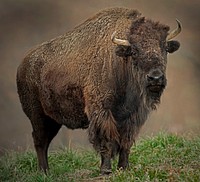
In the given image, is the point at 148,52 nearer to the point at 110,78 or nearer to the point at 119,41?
the point at 119,41

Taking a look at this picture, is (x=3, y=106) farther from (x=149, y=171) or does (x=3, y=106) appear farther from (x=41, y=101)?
(x=149, y=171)

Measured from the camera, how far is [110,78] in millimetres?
10453

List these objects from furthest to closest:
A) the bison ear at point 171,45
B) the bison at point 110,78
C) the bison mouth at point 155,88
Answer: the bison ear at point 171,45 < the bison at point 110,78 < the bison mouth at point 155,88

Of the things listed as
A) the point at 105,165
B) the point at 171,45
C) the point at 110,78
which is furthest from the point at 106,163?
the point at 171,45

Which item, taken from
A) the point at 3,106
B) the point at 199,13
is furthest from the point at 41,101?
the point at 199,13

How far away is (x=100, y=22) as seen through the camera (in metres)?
11.1

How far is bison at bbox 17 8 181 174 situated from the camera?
33.6 ft

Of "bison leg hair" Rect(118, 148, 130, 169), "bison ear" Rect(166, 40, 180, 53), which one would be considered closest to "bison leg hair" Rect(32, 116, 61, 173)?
"bison leg hair" Rect(118, 148, 130, 169)

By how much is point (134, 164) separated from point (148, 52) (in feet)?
5.61

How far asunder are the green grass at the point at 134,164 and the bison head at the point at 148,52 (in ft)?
2.85

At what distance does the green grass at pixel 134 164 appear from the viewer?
9.24 meters

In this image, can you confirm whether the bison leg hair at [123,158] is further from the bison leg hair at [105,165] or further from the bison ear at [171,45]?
the bison ear at [171,45]

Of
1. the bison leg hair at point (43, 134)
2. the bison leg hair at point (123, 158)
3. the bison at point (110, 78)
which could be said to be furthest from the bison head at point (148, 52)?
the bison leg hair at point (43, 134)

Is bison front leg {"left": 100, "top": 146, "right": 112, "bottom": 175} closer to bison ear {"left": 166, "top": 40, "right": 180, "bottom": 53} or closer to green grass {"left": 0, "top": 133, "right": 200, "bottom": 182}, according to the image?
green grass {"left": 0, "top": 133, "right": 200, "bottom": 182}
